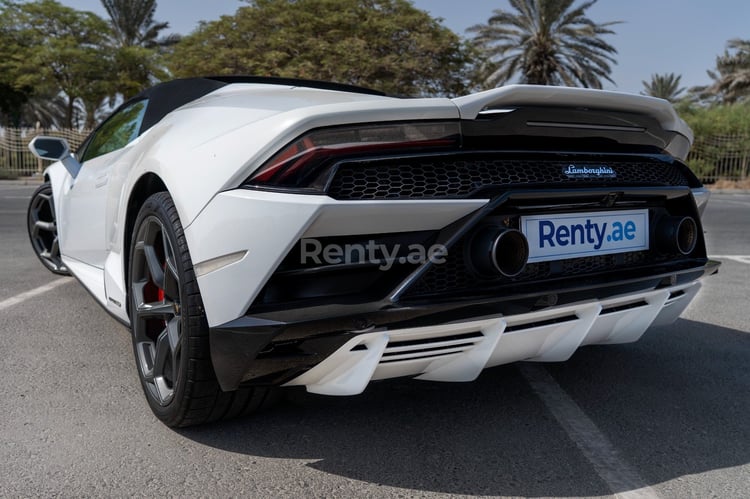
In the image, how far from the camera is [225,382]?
1.85m

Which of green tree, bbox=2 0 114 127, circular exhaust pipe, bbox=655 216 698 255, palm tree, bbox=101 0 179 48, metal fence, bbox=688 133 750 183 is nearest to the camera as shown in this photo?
circular exhaust pipe, bbox=655 216 698 255

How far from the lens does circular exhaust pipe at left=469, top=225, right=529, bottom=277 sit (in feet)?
6.19

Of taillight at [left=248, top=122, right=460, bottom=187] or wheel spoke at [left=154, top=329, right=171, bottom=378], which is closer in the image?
taillight at [left=248, top=122, right=460, bottom=187]

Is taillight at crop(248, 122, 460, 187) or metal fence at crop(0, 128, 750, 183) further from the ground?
taillight at crop(248, 122, 460, 187)

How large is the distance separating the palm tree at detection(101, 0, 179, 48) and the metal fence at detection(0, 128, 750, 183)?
1449cm

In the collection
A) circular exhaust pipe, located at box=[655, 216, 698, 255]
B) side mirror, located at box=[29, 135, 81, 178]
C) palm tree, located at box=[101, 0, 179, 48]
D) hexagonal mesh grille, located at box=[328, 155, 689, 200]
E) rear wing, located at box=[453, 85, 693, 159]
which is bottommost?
circular exhaust pipe, located at box=[655, 216, 698, 255]

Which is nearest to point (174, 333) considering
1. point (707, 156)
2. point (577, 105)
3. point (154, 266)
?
point (154, 266)

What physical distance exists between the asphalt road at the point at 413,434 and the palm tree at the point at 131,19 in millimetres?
39973

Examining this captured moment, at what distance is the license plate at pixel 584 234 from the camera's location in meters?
2.08

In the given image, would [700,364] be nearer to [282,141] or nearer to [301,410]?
[301,410]

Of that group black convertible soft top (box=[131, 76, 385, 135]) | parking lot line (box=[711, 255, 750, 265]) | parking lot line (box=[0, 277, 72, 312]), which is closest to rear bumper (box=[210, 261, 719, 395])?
black convertible soft top (box=[131, 76, 385, 135])

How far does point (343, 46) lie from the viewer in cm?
2494

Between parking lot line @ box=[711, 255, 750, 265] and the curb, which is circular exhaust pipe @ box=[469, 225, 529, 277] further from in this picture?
the curb

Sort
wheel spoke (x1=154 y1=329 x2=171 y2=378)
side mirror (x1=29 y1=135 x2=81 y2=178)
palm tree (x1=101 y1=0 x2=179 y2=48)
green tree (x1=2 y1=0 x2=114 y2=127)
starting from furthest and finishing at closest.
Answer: palm tree (x1=101 y1=0 x2=179 y2=48) → green tree (x1=2 y1=0 x2=114 y2=127) → side mirror (x1=29 y1=135 x2=81 y2=178) → wheel spoke (x1=154 y1=329 x2=171 y2=378)
